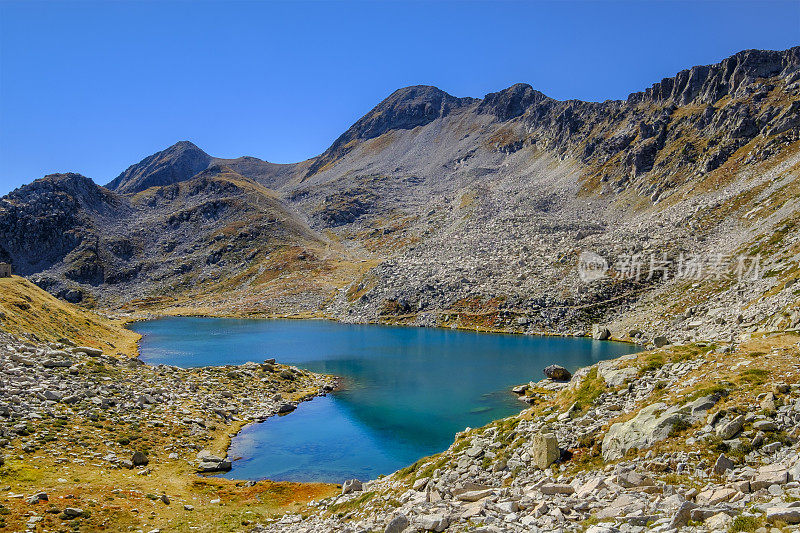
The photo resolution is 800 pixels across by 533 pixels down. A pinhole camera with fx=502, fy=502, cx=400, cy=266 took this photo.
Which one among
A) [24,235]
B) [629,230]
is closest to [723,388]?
[629,230]

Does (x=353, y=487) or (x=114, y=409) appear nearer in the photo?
(x=353, y=487)

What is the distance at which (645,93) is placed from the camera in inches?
7603

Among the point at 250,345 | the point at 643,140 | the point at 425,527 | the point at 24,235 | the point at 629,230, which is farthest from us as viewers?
the point at 24,235

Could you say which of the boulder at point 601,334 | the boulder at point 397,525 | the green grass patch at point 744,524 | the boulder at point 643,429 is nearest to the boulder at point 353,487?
the boulder at point 397,525

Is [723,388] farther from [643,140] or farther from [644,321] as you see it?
[643,140]

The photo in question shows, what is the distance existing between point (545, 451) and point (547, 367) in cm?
4372

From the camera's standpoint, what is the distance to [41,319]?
58.9 metres

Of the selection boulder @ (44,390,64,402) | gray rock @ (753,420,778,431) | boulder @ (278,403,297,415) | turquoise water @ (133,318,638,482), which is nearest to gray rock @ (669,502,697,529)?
gray rock @ (753,420,778,431)

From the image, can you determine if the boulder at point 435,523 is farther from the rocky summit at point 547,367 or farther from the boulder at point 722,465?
the boulder at point 722,465

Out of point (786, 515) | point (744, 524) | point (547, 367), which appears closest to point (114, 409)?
point (744, 524)

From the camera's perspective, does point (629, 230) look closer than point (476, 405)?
No

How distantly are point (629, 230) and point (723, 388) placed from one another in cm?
10995

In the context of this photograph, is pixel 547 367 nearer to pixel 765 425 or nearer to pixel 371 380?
pixel 371 380

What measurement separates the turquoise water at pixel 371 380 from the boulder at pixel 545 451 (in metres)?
19.0
